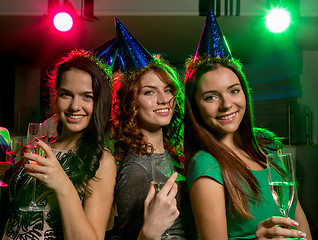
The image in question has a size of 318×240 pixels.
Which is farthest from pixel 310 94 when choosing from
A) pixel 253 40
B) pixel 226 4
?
pixel 226 4

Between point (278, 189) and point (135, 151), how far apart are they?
839 millimetres

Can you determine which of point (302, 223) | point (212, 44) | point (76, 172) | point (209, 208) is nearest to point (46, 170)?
point (76, 172)

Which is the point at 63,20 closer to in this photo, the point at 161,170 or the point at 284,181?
the point at 161,170

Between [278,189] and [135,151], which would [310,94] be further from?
[278,189]

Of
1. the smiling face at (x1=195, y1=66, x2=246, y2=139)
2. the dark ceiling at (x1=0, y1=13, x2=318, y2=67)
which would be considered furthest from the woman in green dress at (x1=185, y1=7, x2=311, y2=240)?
the dark ceiling at (x1=0, y1=13, x2=318, y2=67)

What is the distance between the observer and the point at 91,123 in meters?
1.58

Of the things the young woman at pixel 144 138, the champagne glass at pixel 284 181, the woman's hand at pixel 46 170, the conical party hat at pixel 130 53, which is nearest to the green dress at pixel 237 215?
the young woman at pixel 144 138

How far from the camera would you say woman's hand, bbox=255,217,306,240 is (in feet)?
3.21

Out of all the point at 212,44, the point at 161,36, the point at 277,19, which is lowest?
the point at 212,44

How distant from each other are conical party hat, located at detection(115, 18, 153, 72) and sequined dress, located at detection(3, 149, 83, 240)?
72cm

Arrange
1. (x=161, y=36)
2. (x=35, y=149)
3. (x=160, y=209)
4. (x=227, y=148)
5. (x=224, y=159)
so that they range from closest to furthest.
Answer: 1. (x=160, y=209)
2. (x=35, y=149)
3. (x=224, y=159)
4. (x=227, y=148)
5. (x=161, y=36)

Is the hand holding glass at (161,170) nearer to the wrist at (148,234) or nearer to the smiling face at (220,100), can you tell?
the wrist at (148,234)

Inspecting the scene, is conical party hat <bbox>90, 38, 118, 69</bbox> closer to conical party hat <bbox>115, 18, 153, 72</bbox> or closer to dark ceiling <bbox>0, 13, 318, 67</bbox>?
conical party hat <bbox>115, 18, 153, 72</bbox>

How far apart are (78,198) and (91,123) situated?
417 mm
